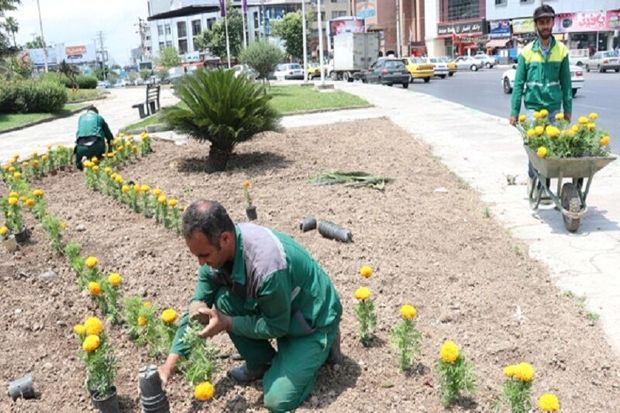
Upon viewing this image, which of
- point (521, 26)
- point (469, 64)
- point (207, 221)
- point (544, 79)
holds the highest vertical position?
point (521, 26)

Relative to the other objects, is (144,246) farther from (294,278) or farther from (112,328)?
(294,278)

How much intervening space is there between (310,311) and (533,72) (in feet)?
14.4

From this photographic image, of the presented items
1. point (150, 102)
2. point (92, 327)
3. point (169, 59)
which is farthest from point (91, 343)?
point (169, 59)

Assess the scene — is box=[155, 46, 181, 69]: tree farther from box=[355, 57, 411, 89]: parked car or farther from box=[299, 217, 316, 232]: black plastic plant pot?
box=[299, 217, 316, 232]: black plastic plant pot

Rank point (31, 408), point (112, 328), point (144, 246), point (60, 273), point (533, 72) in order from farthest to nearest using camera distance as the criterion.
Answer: point (533, 72) < point (144, 246) < point (60, 273) < point (112, 328) < point (31, 408)

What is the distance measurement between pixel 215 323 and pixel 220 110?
20.3 ft

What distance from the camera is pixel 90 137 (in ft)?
31.9

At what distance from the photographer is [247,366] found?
3.30m

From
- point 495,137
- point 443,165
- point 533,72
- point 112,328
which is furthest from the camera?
point 495,137

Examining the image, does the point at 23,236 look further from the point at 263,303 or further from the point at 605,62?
the point at 605,62

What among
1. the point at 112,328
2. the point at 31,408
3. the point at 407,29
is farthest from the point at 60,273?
the point at 407,29

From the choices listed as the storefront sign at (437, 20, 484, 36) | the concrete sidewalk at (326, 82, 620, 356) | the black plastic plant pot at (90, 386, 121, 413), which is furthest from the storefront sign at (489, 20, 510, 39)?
the black plastic plant pot at (90, 386, 121, 413)

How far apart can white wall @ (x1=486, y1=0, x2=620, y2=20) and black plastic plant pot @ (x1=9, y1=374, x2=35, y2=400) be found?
5765cm

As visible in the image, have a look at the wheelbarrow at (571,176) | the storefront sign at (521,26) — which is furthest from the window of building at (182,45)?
the wheelbarrow at (571,176)
